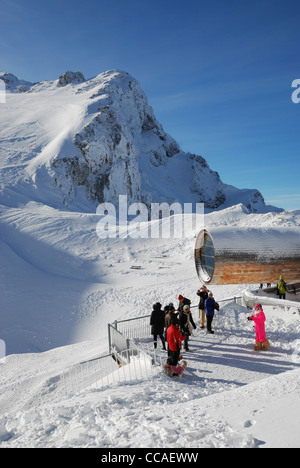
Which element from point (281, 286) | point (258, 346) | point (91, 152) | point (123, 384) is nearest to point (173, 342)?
point (123, 384)

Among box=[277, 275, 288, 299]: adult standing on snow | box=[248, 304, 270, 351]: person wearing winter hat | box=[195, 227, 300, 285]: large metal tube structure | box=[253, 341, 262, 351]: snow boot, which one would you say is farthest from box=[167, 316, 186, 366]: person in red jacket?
box=[277, 275, 288, 299]: adult standing on snow

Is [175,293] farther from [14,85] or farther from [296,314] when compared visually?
[14,85]

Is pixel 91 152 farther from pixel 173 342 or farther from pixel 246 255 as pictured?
pixel 173 342

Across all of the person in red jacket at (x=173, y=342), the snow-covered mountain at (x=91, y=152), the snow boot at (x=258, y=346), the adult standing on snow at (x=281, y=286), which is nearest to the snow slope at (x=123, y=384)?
the snow boot at (x=258, y=346)

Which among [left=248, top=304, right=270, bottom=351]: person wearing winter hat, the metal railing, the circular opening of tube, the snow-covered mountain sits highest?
the snow-covered mountain

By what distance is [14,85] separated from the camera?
113m

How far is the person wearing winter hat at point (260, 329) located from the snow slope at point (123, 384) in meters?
0.32

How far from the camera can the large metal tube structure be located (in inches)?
446

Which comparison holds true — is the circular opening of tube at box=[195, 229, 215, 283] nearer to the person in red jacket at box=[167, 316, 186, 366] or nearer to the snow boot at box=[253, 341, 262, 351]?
the snow boot at box=[253, 341, 262, 351]

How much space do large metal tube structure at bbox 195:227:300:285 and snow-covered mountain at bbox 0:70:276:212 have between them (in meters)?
34.6

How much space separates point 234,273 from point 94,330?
756cm

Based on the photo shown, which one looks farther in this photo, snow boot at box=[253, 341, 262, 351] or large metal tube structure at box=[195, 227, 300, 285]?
large metal tube structure at box=[195, 227, 300, 285]

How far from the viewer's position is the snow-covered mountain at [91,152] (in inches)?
2140
